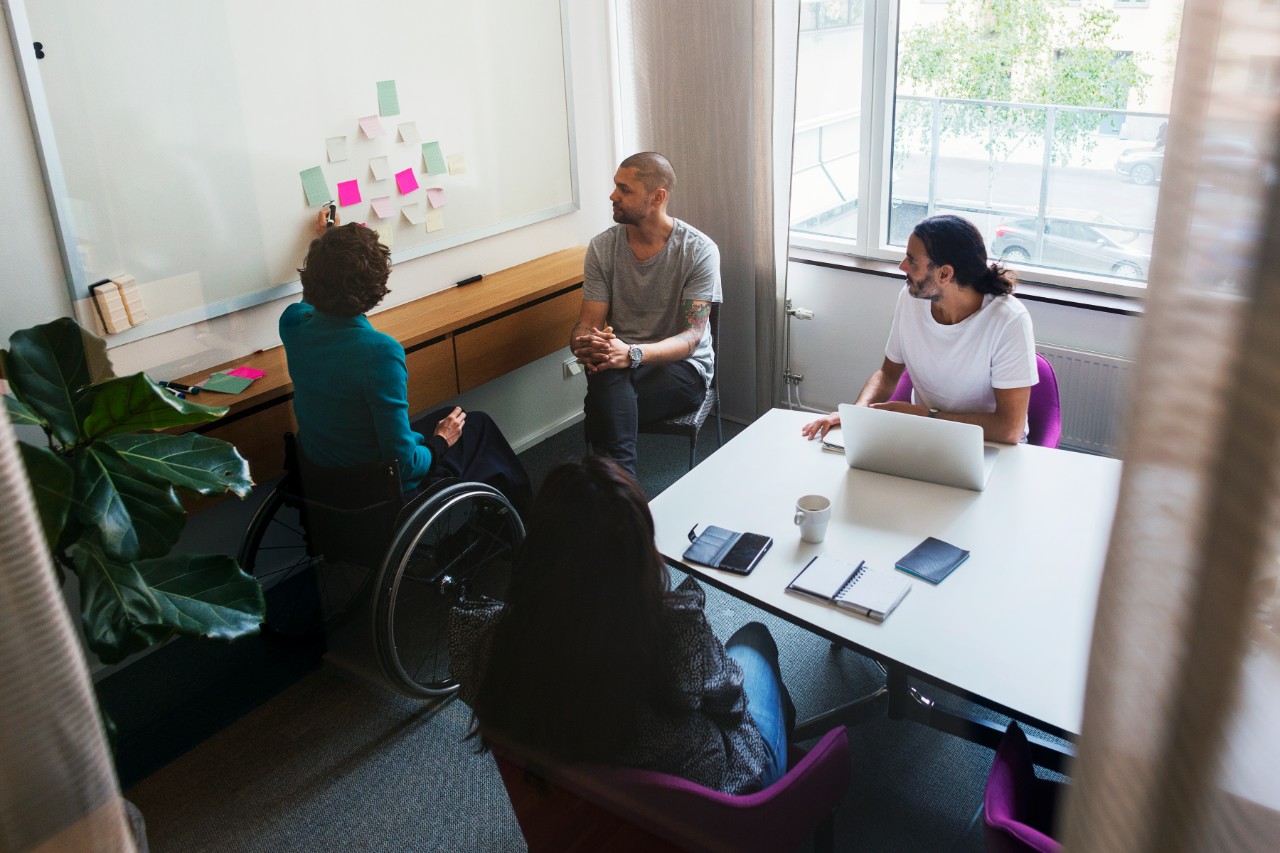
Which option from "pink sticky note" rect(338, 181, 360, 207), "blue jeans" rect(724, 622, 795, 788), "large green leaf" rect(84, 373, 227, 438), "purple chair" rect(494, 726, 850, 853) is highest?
"pink sticky note" rect(338, 181, 360, 207)

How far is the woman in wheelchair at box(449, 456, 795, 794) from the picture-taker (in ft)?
4.84

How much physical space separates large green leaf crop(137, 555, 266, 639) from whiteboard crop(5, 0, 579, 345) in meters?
0.85

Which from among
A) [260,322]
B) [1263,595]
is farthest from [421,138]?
[1263,595]

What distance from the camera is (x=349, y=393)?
2461mm

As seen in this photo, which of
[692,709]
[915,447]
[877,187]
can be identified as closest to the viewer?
[692,709]

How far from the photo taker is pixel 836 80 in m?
3.70

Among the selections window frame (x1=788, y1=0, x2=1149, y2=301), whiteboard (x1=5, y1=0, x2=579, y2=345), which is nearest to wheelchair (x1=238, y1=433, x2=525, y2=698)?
whiteboard (x1=5, y1=0, x2=579, y2=345)

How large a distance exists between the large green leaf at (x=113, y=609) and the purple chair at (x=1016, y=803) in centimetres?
153

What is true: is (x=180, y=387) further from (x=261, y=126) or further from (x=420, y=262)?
(x=420, y=262)

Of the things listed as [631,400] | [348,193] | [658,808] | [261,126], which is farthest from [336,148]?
[658,808]

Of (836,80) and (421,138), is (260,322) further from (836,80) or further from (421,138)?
(836,80)

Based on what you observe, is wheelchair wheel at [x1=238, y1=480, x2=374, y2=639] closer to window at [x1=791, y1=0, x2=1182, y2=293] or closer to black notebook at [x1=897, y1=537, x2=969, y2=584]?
black notebook at [x1=897, y1=537, x2=969, y2=584]

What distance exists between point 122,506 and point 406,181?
1663 millimetres

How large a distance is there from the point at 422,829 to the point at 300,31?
219cm
